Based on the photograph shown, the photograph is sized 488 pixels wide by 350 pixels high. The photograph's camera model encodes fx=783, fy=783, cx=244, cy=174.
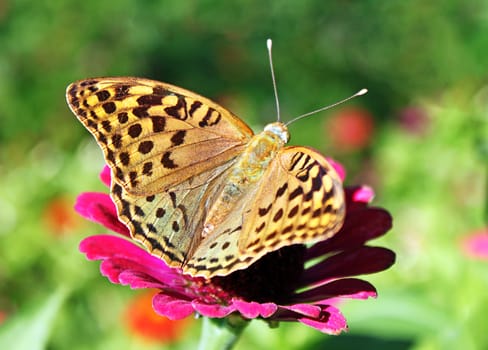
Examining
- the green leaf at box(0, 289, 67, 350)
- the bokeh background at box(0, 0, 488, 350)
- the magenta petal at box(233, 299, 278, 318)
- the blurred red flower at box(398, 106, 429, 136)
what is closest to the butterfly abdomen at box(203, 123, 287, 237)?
the magenta petal at box(233, 299, 278, 318)

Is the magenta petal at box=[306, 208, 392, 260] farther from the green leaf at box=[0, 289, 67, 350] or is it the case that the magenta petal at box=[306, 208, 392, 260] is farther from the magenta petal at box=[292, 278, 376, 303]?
the green leaf at box=[0, 289, 67, 350]

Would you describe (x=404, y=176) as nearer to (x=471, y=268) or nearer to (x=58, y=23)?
(x=471, y=268)

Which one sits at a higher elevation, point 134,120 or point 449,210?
point 449,210

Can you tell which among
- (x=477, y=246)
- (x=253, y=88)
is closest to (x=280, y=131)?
(x=477, y=246)

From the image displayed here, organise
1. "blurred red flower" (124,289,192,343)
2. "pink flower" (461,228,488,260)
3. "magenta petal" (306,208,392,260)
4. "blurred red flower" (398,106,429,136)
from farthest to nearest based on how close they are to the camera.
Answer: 1. "blurred red flower" (398,106,429,136)
2. "blurred red flower" (124,289,192,343)
3. "pink flower" (461,228,488,260)
4. "magenta petal" (306,208,392,260)

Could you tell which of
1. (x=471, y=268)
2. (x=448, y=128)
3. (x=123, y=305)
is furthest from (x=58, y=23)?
(x=471, y=268)

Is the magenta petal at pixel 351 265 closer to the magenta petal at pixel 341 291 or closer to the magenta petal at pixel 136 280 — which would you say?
the magenta petal at pixel 341 291
